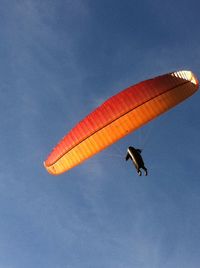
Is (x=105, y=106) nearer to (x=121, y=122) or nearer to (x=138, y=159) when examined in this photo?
(x=121, y=122)

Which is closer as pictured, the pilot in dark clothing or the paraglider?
the paraglider

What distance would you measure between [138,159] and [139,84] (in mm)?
5276

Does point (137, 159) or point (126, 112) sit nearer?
point (126, 112)

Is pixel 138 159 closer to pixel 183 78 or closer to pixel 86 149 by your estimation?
pixel 86 149

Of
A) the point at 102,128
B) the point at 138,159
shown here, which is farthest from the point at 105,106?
the point at 138,159

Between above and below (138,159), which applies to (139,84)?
above

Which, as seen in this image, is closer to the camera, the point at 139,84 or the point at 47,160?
the point at 139,84

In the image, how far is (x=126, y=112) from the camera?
130 feet

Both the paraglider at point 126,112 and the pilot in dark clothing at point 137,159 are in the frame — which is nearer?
the paraglider at point 126,112

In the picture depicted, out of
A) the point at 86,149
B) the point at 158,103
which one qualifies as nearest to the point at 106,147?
the point at 86,149

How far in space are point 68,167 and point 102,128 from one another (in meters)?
3.99

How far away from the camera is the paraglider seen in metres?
39.5

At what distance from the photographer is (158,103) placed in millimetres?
39562

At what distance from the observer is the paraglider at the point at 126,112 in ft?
130
